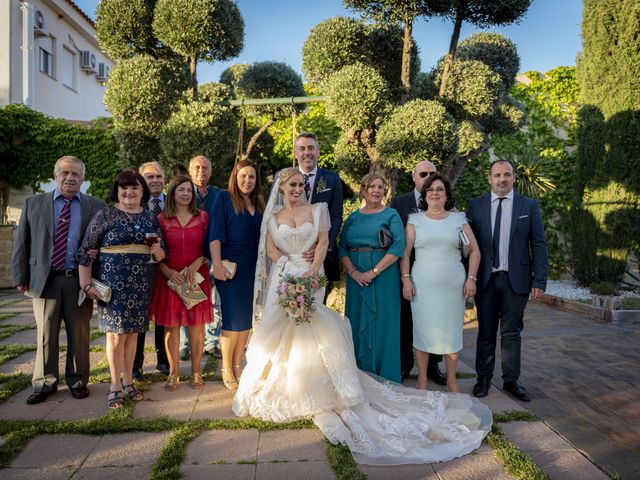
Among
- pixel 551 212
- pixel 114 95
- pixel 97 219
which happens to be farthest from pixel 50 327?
pixel 551 212

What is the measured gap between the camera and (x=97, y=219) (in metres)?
3.63

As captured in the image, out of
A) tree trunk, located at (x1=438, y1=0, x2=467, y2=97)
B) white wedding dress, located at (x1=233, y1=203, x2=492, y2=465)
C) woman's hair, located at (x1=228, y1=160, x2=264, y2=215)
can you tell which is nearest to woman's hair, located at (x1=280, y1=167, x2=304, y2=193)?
white wedding dress, located at (x1=233, y1=203, x2=492, y2=465)

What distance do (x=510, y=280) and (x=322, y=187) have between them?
1.67m

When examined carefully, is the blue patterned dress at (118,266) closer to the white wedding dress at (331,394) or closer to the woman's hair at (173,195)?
the woman's hair at (173,195)

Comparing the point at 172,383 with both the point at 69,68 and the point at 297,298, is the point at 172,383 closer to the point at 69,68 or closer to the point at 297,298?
the point at 297,298

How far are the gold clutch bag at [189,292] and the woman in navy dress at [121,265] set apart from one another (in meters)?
0.24

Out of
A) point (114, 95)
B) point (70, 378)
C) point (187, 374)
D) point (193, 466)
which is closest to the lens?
point (193, 466)

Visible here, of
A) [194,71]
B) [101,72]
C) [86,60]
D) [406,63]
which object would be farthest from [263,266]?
[101,72]

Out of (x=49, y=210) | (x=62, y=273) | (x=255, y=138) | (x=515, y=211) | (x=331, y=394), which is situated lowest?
(x=331, y=394)

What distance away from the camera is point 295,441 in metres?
3.05

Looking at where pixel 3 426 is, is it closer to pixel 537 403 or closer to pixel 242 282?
pixel 242 282

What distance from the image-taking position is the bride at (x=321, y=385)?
3.02 metres

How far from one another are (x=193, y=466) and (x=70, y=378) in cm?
170

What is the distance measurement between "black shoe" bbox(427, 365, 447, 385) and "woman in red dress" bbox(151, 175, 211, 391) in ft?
6.38
